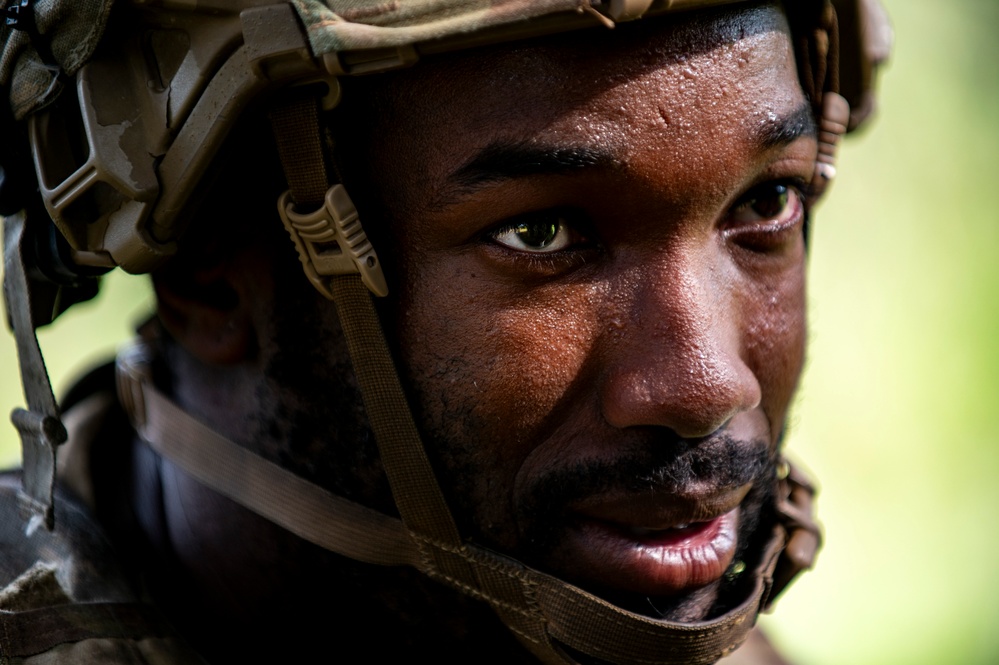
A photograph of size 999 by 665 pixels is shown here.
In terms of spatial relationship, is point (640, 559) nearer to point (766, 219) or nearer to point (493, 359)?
point (493, 359)

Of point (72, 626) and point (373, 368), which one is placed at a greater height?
point (373, 368)

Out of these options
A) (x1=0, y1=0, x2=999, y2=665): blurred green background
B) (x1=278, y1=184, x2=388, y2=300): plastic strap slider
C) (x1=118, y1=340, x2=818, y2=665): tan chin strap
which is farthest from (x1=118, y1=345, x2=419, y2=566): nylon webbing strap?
(x1=0, y1=0, x2=999, y2=665): blurred green background

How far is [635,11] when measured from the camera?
75.7 inches

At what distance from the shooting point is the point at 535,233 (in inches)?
82.4

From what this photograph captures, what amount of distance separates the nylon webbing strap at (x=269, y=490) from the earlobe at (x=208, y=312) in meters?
0.19

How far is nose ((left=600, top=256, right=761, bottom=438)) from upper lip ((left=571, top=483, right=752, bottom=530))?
132 mm

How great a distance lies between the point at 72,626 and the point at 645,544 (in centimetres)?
118

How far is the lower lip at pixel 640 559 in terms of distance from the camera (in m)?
2.12

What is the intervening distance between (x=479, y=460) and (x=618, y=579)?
345 mm

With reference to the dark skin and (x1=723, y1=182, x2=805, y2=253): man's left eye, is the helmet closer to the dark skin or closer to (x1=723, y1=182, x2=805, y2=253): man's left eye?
the dark skin

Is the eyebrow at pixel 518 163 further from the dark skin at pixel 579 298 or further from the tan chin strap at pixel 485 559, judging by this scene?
the tan chin strap at pixel 485 559

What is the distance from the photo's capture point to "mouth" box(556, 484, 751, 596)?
2.11 meters

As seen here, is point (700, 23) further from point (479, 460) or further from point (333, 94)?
point (479, 460)

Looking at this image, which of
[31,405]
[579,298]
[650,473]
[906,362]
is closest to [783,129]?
[579,298]
